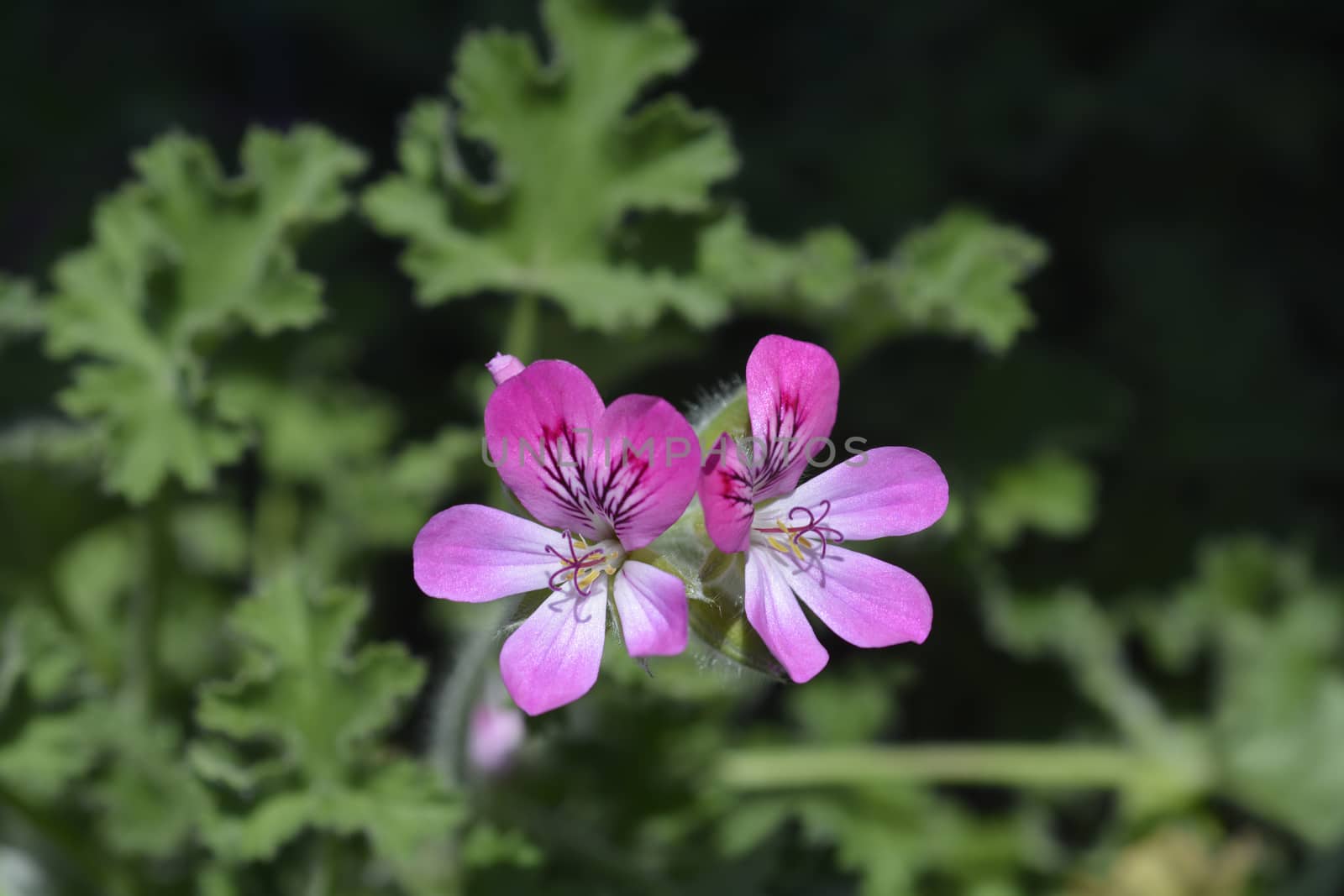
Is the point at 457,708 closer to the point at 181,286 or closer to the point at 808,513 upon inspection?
the point at 808,513

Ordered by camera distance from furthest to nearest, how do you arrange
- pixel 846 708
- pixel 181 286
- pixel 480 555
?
1. pixel 846 708
2. pixel 181 286
3. pixel 480 555

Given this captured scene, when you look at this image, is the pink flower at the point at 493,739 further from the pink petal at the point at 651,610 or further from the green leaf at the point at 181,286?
the pink petal at the point at 651,610

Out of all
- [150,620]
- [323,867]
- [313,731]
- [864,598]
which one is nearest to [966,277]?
[864,598]

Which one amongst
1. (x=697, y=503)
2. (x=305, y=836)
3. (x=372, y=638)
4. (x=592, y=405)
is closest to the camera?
(x=592, y=405)

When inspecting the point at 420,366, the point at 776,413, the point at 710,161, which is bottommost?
the point at 776,413

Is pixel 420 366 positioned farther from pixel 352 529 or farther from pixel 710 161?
pixel 710 161

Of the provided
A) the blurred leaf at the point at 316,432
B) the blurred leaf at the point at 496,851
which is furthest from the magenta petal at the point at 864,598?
the blurred leaf at the point at 316,432

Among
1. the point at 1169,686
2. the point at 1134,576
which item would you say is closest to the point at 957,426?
the point at 1134,576
